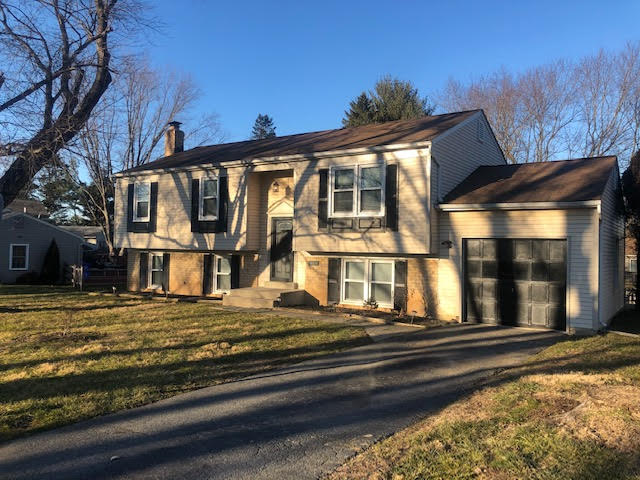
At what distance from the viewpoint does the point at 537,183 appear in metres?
13.0

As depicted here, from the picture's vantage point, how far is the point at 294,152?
1541cm

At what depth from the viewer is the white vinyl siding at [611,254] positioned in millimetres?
11852

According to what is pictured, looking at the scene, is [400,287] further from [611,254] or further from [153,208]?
[153,208]

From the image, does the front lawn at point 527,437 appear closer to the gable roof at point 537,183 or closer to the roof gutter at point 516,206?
the roof gutter at point 516,206

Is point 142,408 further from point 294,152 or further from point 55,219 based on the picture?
point 55,219

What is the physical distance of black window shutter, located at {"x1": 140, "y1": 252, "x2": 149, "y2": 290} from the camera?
2055 cm

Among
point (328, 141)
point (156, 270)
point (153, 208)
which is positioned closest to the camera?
point (328, 141)

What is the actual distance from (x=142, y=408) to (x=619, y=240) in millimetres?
15238

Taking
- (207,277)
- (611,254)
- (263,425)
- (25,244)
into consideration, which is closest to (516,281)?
(611,254)

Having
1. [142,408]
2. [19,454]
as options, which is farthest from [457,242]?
[19,454]

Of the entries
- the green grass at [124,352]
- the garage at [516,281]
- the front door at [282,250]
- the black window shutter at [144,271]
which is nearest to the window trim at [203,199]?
the front door at [282,250]

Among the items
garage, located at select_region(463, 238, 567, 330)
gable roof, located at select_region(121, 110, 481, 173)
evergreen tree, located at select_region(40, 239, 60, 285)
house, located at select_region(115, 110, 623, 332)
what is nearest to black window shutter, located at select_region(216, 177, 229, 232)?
house, located at select_region(115, 110, 623, 332)

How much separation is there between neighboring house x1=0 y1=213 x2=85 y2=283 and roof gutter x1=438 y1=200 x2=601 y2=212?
24789mm

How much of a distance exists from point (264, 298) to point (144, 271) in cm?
806
